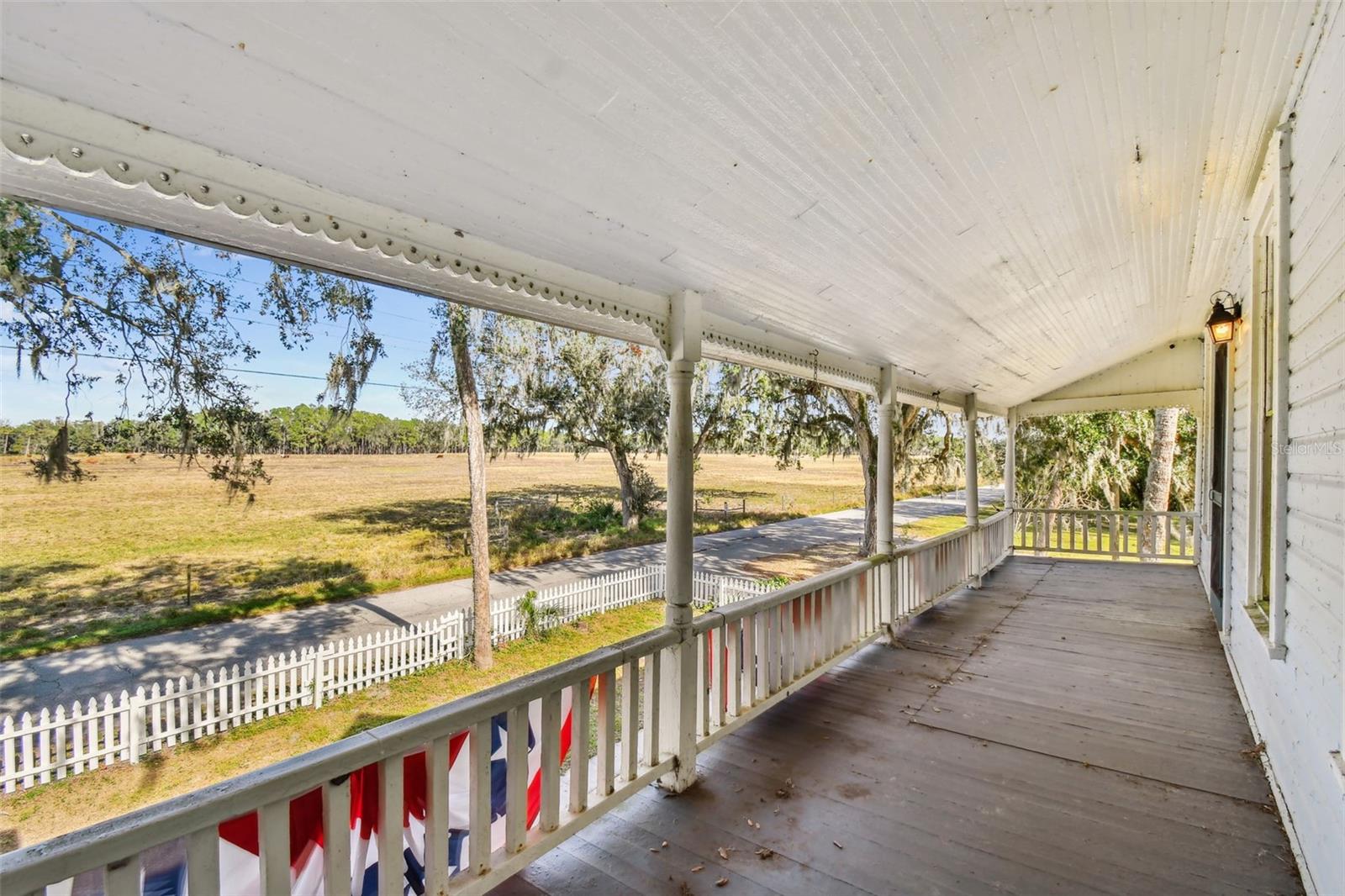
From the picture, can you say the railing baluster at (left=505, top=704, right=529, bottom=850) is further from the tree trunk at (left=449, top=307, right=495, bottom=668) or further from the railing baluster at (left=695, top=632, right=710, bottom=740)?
the tree trunk at (left=449, top=307, right=495, bottom=668)

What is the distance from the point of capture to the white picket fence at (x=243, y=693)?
15.3ft

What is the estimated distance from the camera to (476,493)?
339 inches

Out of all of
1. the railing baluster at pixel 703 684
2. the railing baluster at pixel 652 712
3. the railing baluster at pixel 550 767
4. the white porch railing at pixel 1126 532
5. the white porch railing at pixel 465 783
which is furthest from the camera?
the white porch railing at pixel 1126 532

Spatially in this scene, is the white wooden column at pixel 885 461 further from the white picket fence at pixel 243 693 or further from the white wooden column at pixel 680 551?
the white picket fence at pixel 243 693

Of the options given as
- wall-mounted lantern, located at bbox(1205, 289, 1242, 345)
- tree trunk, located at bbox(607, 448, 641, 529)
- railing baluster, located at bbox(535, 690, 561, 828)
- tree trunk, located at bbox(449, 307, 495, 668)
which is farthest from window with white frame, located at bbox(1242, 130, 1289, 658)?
tree trunk, located at bbox(607, 448, 641, 529)

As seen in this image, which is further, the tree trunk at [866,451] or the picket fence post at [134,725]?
the tree trunk at [866,451]

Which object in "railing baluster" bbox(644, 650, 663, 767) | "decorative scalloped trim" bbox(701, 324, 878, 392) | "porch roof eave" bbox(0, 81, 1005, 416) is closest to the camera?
"porch roof eave" bbox(0, 81, 1005, 416)

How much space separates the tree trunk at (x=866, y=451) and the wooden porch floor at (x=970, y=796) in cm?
654

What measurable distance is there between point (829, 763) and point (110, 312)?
21.6ft

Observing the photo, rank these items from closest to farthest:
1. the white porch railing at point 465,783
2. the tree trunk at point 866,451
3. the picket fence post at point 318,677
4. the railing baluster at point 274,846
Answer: the white porch railing at point 465,783 < the railing baluster at point 274,846 < the picket fence post at point 318,677 < the tree trunk at point 866,451

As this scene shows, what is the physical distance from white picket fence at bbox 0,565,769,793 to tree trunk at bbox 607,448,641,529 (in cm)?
661

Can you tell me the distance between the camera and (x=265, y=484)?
662 cm

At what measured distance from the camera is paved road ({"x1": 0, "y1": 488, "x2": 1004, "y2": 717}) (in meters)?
6.17
